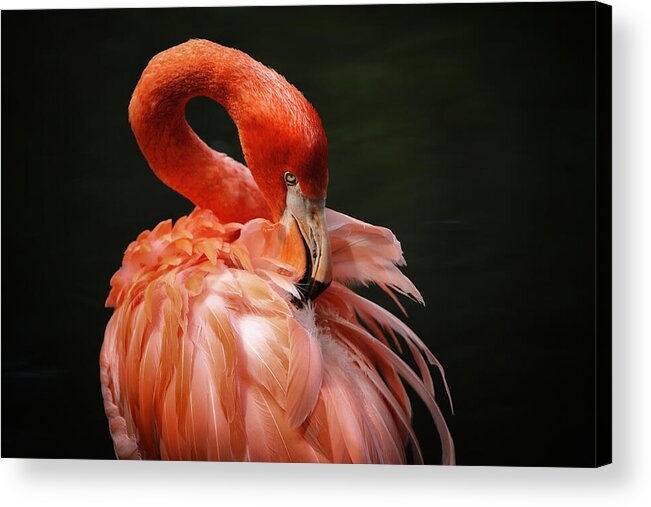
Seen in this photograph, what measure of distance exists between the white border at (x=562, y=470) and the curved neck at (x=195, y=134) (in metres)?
0.24

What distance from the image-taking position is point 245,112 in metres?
3.18

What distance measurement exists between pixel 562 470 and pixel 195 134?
137 cm

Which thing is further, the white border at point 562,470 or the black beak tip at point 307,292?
the white border at point 562,470

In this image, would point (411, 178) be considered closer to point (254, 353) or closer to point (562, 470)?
point (254, 353)

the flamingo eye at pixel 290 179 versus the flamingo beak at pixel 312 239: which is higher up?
the flamingo eye at pixel 290 179

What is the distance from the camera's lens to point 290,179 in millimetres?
3135

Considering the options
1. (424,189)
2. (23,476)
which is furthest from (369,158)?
(23,476)

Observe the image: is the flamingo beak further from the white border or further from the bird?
the white border

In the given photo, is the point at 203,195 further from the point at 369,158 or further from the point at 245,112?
the point at 369,158

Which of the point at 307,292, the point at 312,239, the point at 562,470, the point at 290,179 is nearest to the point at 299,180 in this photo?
the point at 290,179

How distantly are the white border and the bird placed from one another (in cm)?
11

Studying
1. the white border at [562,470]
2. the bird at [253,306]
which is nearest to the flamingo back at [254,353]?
the bird at [253,306]

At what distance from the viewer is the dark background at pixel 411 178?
324 cm

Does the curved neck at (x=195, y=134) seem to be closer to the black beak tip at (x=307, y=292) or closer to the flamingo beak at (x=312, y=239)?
the flamingo beak at (x=312, y=239)
